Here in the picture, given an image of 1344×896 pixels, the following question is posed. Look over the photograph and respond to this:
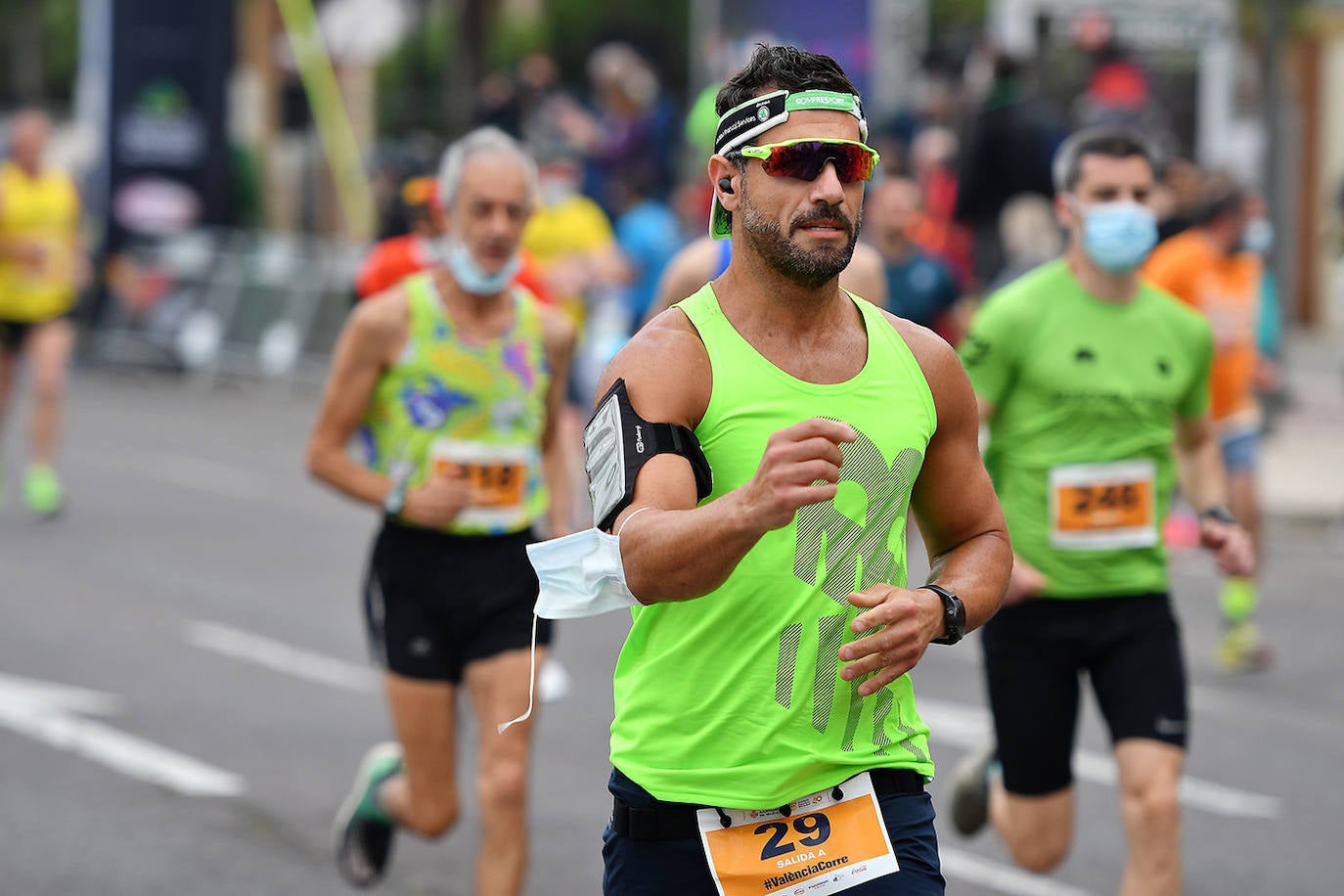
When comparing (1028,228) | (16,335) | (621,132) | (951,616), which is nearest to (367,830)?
(951,616)

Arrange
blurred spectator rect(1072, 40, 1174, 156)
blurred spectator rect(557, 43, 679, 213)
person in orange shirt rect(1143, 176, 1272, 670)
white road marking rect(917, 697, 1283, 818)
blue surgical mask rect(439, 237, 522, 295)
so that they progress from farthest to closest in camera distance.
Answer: blurred spectator rect(557, 43, 679, 213) < blurred spectator rect(1072, 40, 1174, 156) < person in orange shirt rect(1143, 176, 1272, 670) < white road marking rect(917, 697, 1283, 818) < blue surgical mask rect(439, 237, 522, 295)

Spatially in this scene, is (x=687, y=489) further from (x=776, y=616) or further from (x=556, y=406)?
(x=556, y=406)

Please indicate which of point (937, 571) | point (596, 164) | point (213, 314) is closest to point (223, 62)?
point (213, 314)

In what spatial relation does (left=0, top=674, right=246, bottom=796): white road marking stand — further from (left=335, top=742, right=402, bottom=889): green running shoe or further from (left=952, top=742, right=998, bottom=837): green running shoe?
(left=952, top=742, right=998, bottom=837): green running shoe

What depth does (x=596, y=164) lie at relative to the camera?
Answer: 17.8 m

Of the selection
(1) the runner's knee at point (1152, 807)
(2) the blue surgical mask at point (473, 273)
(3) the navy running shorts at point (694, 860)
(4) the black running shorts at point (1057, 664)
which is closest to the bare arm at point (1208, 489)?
(4) the black running shorts at point (1057, 664)

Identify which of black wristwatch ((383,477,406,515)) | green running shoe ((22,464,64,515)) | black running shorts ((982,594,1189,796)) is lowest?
green running shoe ((22,464,64,515))

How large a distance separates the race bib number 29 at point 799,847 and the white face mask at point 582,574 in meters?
0.43

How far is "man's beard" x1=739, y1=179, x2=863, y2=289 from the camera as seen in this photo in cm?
352

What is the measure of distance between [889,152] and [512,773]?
10.1 metres

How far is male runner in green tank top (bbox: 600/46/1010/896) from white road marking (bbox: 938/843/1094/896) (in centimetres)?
283

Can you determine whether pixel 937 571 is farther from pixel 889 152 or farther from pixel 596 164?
pixel 596 164

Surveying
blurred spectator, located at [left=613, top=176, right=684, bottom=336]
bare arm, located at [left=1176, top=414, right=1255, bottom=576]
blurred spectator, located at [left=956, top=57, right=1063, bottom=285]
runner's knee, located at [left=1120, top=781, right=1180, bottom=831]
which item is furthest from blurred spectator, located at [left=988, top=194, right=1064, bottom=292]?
runner's knee, located at [left=1120, top=781, right=1180, bottom=831]

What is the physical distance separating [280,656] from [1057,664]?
4895 mm
